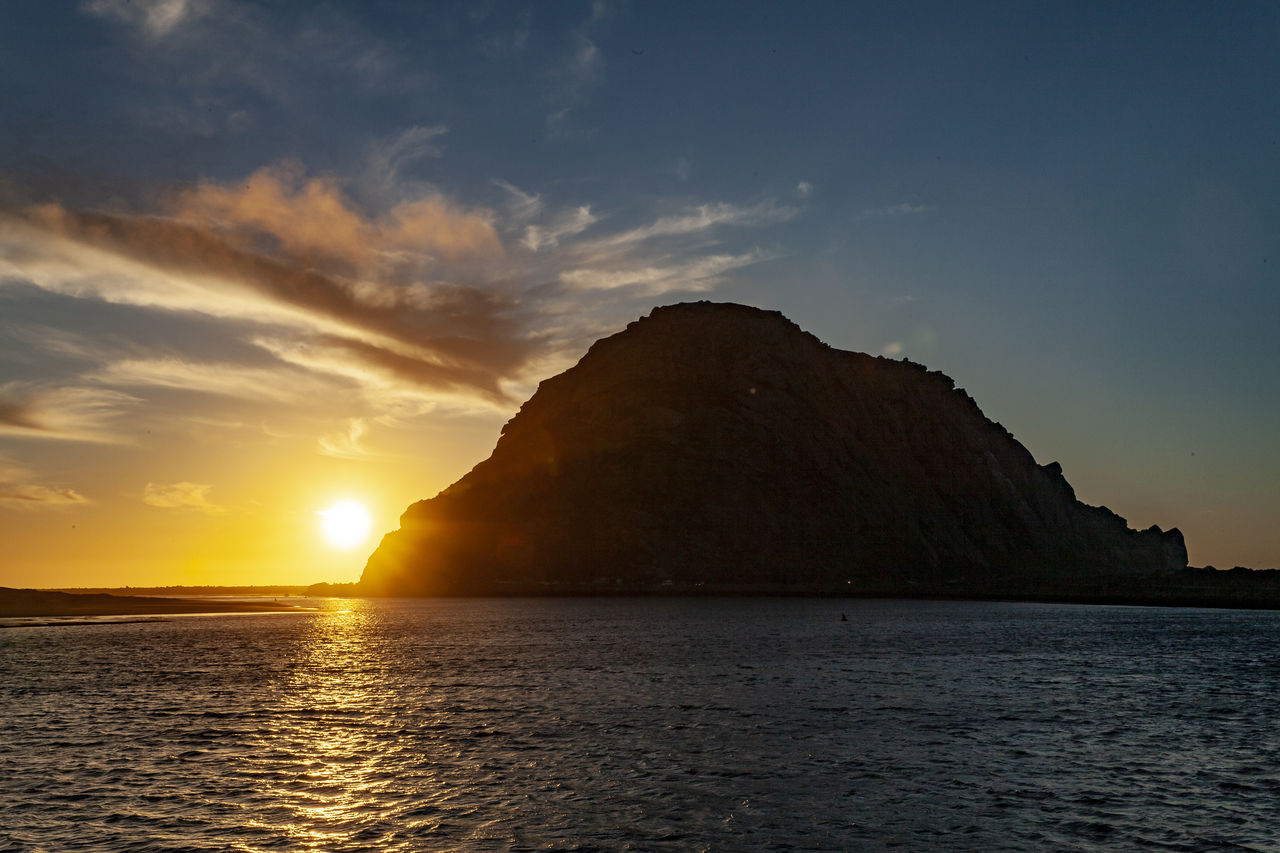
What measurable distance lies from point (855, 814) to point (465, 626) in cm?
11128

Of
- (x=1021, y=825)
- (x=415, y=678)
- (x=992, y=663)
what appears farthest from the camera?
(x=992, y=663)

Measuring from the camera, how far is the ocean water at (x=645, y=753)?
23016 mm

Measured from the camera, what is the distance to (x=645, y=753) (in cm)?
3288

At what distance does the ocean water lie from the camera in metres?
23.0

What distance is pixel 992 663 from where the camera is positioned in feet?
228

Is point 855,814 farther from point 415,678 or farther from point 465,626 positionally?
point 465,626

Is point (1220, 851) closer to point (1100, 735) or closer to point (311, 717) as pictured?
point (1100, 735)

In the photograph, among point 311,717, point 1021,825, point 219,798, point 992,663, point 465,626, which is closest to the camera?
point 1021,825

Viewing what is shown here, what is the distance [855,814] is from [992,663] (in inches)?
1990

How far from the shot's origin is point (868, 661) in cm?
6975

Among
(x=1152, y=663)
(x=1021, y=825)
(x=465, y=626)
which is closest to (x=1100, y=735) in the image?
(x=1021, y=825)

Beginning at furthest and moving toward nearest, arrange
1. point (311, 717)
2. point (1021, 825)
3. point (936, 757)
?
1. point (311, 717)
2. point (936, 757)
3. point (1021, 825)

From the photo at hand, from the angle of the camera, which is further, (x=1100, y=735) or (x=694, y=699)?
(x=694, y=699)

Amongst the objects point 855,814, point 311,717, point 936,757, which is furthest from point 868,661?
point 855,814
